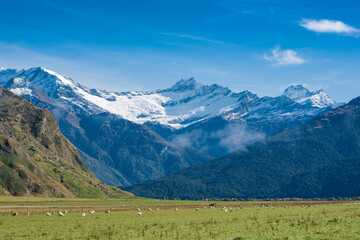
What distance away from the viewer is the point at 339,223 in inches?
2356

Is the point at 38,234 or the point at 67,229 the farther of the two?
the point at 67,229

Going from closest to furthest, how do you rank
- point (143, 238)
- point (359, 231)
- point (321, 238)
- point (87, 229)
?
point (321, 238) → point (359, 231) → point (143, 238) → point (87, 229)

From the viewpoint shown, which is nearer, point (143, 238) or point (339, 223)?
point (143, 238)

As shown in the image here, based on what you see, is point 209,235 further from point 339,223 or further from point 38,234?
point 38,234

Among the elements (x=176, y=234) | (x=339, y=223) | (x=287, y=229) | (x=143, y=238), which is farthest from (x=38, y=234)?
(x=339, y=223)

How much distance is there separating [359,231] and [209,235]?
20218mm

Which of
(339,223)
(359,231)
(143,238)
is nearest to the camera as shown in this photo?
(359,231)

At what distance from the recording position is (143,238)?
5475 cm

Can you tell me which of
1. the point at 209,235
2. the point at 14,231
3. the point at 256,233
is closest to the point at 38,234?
the point at 14,231

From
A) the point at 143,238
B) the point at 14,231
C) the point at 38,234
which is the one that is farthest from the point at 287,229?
the point at 14,231

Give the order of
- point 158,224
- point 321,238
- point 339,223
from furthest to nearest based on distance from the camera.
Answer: point 158,224, point 339,223, point 321,238

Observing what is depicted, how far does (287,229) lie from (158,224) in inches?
1006

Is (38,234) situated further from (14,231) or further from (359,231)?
(359,231)

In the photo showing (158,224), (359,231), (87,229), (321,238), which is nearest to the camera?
(321,238)
